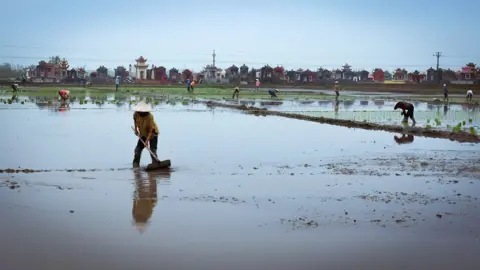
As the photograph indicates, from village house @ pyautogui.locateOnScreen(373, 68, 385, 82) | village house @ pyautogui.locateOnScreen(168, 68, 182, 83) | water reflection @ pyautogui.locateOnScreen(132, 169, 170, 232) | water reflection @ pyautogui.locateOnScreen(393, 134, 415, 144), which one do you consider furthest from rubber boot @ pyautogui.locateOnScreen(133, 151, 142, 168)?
village house @ pyautogui.locateOnScreen(373, 68, 385, 82)

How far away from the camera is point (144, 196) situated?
7996mm

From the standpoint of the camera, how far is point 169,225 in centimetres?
647

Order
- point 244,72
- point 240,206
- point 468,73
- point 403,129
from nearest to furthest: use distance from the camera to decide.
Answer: point 240,206, point 403,129, point 468,73, point 244,72

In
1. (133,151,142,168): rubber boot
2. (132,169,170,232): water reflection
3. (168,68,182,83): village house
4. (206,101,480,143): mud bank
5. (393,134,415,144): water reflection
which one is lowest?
(393,134,415,144): water reflection

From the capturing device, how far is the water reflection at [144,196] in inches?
265

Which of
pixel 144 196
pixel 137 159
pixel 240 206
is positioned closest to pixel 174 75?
pixel 137 159

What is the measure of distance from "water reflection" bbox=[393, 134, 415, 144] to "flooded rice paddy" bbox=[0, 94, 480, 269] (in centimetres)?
83

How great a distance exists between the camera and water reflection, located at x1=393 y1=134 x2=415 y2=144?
15.6 meters

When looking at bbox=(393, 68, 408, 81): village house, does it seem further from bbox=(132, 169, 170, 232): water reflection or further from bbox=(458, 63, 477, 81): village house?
bbox=(132, 169, 170, 232): water reflection

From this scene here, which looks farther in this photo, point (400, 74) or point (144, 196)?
point (400, 74)

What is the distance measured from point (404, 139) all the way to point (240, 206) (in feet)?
31.3

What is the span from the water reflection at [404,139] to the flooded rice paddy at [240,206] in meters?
0.83

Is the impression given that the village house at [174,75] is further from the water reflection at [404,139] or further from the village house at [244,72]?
the water reflection at [404,139]

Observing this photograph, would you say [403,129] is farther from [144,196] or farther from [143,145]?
[144,196]
